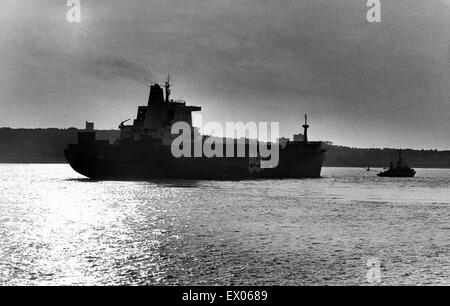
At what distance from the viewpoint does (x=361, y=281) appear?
12461 millimetres

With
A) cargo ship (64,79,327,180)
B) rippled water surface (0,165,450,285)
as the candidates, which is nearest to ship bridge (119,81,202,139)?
cargo ship (64,79,327,180)

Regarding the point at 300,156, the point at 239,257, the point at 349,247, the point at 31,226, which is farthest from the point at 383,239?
the point at 300,156

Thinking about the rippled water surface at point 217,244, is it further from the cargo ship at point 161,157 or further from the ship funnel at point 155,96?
the ship funnel at point 155,96

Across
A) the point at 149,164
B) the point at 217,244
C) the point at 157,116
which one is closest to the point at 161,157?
the point at 149,164

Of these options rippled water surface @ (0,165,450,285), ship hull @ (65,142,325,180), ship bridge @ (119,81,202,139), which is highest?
ship bridge @ (119,81,202,139)

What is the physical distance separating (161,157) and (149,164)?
1.75 m

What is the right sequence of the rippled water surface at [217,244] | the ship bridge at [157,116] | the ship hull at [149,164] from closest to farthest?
the rippled water surface at [217,244] < the ship hull at [149,164] < the ship bridge at [157,116]

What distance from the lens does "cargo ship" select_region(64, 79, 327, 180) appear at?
5701 centimetres

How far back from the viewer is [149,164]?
58.4 m

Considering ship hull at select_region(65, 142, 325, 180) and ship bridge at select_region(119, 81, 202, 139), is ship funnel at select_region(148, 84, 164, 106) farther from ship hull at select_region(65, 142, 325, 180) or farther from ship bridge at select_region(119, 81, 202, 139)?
ship hull at select_region(65, 142, 325, 180)

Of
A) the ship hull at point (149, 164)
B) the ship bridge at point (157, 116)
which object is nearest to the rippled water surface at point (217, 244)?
the ship hull at point (149, 164)

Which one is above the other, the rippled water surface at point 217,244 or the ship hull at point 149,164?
the ship hull at point 149,164

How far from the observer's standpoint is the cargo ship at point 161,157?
187 feet
